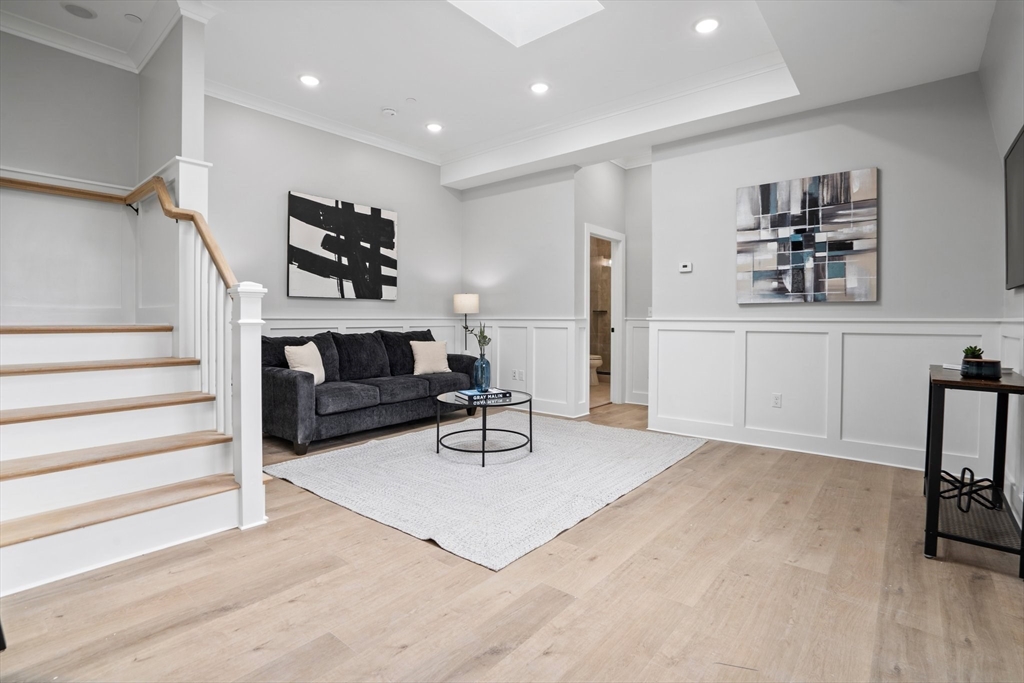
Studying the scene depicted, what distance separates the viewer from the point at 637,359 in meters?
6.08

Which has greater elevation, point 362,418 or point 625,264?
point 625,264

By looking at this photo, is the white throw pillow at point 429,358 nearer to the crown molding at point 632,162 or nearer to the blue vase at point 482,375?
the blue vase at point 482,375

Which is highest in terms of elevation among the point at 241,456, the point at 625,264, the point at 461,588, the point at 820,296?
the point at 625,264

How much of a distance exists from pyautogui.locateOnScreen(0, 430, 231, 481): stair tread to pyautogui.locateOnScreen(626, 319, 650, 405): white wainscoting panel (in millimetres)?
4575

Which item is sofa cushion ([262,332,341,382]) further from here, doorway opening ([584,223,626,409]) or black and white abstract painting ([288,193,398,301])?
doorway opening ([584,223,626,409])

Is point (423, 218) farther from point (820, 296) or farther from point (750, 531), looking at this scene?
point (750, 531)

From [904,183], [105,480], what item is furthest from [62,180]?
[904,183]

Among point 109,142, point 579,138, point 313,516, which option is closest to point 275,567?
point 313,516

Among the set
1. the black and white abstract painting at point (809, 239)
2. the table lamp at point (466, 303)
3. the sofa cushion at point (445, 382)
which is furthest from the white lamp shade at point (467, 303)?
the black and white abstract painting at point (809, 239)

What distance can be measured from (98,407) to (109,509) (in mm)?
506

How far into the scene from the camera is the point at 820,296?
3746mm

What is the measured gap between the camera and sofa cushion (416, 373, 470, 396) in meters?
4.75

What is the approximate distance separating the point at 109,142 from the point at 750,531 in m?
4.71

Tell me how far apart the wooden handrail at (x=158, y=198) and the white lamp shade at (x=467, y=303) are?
9.53 ft
